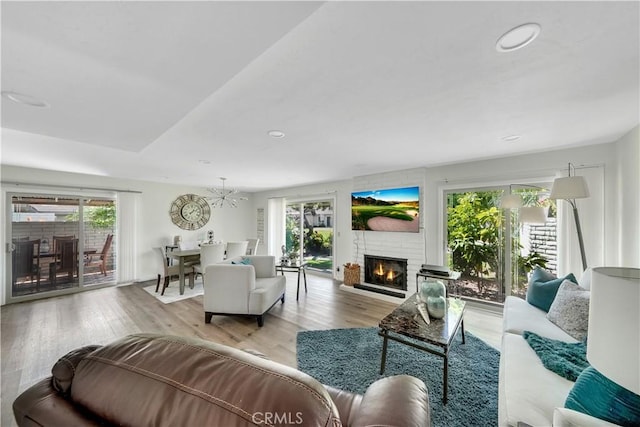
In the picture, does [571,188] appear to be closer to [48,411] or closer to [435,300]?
[435,300]

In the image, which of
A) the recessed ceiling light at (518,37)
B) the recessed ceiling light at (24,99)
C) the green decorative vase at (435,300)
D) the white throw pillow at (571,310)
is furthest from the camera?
the green decorative vase at (435,300)

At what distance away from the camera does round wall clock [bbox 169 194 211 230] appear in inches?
224

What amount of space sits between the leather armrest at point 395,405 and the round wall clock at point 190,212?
19.7 feet

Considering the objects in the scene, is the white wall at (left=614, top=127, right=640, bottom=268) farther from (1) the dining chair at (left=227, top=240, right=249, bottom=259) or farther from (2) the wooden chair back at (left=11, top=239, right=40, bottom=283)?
(2) the wooden chair back at (left=11, top=239, right=40, bottom=283)

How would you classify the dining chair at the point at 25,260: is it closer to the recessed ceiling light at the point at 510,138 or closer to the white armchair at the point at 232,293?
the white armchair at the point at 232,293

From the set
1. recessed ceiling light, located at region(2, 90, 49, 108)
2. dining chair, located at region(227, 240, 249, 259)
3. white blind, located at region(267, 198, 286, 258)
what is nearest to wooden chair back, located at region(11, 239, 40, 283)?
dining chair, located at region(227, 240, 249, 259)

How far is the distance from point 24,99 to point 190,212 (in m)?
4.69

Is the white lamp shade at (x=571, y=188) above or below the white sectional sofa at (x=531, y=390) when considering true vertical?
above

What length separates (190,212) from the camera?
19.5 feet

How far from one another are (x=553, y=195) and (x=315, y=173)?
317 cm

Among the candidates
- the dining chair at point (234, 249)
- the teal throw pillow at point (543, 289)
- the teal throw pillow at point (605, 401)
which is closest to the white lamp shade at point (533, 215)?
the teal throw pillow at point (543, 289)

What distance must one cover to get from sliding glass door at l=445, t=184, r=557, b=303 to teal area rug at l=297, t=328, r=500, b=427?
123 centimetres

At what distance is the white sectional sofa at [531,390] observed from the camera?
92cm

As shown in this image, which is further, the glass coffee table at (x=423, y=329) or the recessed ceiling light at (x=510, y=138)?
the recessed ceiling light at (x=510, y=138)
